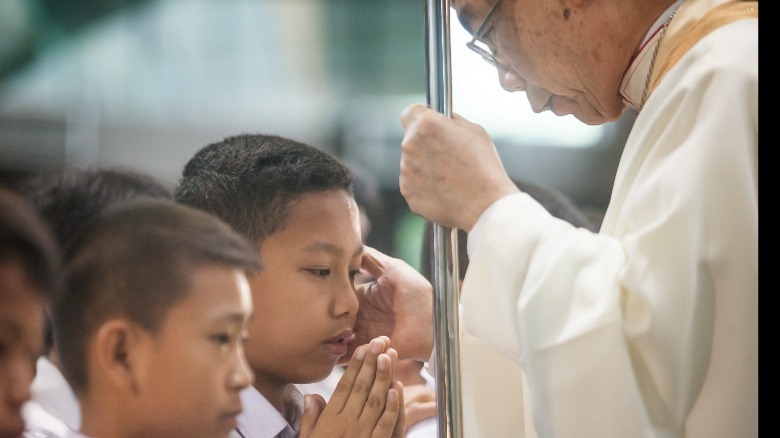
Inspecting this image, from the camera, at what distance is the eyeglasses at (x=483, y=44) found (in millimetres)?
1738

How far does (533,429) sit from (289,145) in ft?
2.06

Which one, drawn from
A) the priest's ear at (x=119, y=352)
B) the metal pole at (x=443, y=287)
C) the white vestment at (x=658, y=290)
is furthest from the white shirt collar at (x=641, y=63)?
the priest's ear at (x=119, y=352)

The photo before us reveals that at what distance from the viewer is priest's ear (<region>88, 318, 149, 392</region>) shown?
1.32 m

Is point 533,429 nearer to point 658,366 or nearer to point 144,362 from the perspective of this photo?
point 658,366

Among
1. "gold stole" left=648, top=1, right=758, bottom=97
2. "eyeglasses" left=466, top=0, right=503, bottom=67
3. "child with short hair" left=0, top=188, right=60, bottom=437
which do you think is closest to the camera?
"child with short hair" left=0, top=188, right=60, bottom=437

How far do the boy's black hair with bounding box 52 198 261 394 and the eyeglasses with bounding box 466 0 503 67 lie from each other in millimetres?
600

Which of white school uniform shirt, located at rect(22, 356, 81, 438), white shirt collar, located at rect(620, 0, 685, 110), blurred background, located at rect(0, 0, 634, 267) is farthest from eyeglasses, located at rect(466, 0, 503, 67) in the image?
white school uniform shirt, located at rect(22, 356, 81, 438)

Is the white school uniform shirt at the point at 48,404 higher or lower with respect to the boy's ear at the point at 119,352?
lower

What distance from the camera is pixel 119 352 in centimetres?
133

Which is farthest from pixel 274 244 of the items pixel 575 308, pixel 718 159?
pixel 718 159

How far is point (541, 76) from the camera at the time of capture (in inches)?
70.5

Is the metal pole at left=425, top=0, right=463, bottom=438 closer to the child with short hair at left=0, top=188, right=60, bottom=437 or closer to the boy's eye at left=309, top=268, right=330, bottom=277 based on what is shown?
the boy's eye at left=309, top=268, right=330, bottom=277

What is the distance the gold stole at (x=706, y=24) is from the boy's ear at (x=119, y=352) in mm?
944

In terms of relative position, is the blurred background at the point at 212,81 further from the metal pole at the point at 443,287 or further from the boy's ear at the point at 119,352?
the boy's ear at the point at 119,352
